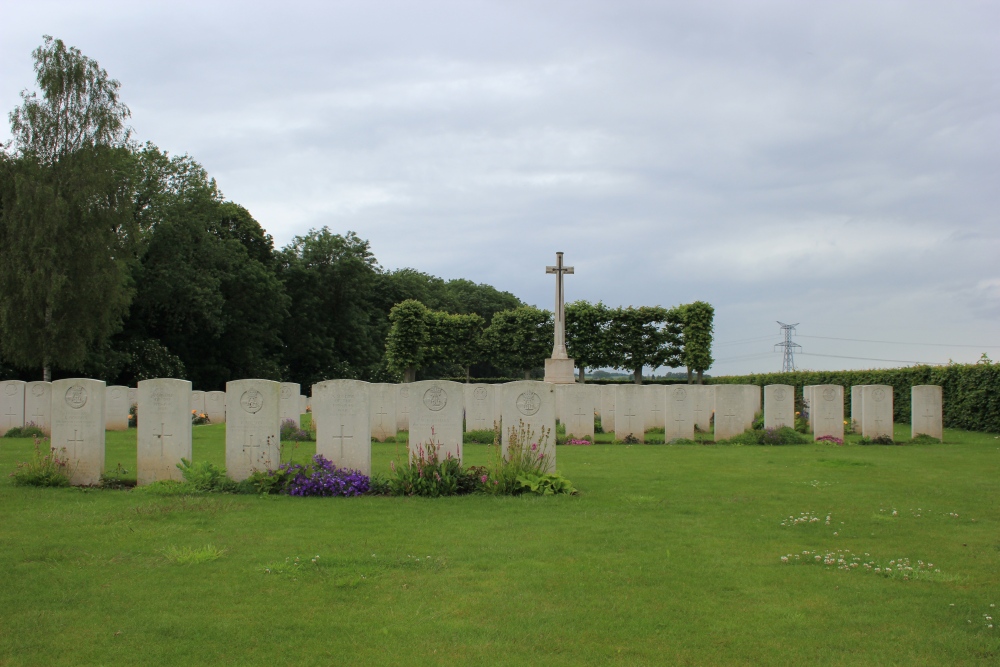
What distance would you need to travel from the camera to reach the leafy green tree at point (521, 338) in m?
40.2

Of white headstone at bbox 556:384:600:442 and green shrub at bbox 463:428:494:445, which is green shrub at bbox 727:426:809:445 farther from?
green shrub at bbox 463:428:494:445

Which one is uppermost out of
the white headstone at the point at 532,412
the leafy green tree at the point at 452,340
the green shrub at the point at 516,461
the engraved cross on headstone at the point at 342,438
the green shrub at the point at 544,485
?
the leafy green tree at the point at 452,340

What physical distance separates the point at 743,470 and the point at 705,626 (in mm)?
7703

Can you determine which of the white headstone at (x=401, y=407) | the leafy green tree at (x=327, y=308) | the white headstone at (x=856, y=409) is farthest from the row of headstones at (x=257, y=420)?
the leafy green tree at (x=327, y=308)

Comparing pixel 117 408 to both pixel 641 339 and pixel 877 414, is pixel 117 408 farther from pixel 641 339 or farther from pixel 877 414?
pixel 641 339

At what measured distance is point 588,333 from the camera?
38781 millimetres

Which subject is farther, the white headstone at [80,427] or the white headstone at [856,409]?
the white headstone at [856,409]

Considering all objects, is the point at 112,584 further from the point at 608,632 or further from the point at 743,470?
the point at 743,470

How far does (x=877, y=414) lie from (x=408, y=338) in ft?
87.9

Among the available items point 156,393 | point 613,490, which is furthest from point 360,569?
point 156,393

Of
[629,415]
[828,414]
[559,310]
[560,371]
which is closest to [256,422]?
[629,415]

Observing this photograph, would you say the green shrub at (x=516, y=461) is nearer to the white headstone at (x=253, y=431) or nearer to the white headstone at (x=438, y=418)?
the white headstone at (x=438, y=418)

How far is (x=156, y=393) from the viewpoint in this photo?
10.1 m

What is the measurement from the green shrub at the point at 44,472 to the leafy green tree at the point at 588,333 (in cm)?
3011
